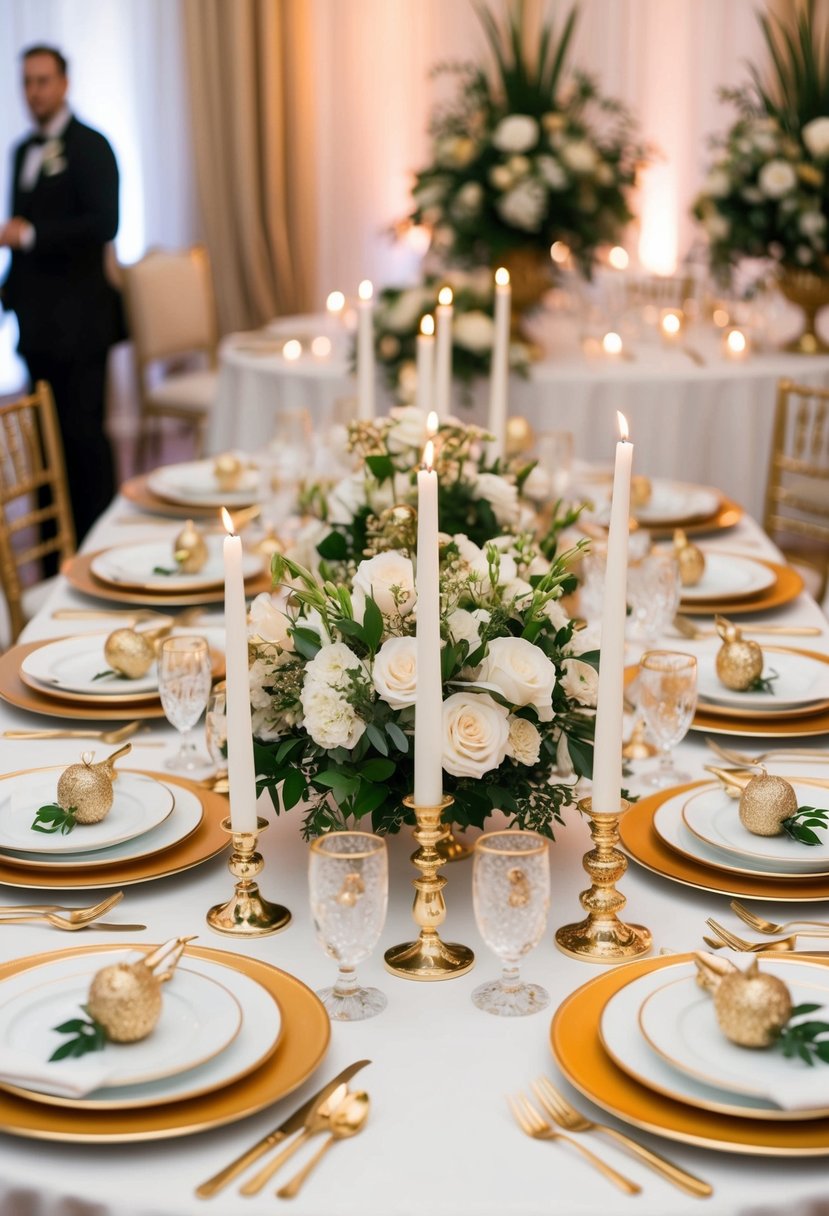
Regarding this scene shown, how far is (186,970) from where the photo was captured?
1253 mm

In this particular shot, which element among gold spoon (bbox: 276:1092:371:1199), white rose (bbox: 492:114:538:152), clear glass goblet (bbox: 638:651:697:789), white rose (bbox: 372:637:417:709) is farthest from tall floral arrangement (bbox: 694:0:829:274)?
gold spoon (bbox: 276:1092:371:1199)

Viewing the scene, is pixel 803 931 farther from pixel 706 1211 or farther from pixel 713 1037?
pixel 706 1211

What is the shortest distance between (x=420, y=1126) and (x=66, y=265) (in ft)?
14.7

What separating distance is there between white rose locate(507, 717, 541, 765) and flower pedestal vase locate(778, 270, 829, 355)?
378cm

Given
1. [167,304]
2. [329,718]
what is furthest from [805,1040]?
[167,304]

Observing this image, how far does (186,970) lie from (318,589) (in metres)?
0.41

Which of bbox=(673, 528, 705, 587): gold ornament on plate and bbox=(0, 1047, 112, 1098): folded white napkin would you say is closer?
bbox=(0, 1047, 112, 1098): folded white napkin

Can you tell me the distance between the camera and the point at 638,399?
14.8 feet

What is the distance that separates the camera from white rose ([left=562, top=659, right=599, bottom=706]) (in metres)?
1.47

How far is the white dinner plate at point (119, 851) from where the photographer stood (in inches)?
58.7

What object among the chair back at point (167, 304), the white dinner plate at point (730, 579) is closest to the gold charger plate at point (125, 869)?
the white dinner plate at point (730, 579)

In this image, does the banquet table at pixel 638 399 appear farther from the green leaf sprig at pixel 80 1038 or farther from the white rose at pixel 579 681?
the green leaf sprig at pixel 80 1038

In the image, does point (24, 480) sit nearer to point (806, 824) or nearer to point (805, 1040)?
point (806, 824)

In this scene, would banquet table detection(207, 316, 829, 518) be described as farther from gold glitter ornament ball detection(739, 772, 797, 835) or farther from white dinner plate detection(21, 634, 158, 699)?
gold glitter ornament ball detection(739, 772, 797, 835)
